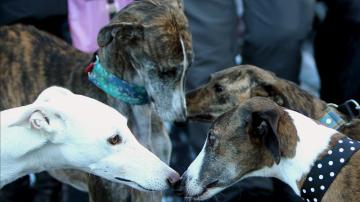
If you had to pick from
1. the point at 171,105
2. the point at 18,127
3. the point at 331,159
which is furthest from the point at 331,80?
the point at 18,127

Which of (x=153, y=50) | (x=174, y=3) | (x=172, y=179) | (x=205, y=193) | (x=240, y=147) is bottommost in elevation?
(x=205, y=193)

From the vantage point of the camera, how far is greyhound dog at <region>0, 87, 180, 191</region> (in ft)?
9.09

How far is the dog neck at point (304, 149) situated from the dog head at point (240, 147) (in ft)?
0.09

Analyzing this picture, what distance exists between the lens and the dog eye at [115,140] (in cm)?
284

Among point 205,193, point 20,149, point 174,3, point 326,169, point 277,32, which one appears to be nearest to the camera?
point 20,149

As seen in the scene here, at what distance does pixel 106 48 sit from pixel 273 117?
102 cm

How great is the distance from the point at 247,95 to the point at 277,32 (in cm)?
96

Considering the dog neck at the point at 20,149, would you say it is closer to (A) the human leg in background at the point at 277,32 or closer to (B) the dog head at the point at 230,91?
(B) the dog head at the point at 230,91

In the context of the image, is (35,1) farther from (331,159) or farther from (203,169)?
(331,159)

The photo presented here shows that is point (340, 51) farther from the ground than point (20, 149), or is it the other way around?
point (20, 149)

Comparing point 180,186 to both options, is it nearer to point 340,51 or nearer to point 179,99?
point 179,99

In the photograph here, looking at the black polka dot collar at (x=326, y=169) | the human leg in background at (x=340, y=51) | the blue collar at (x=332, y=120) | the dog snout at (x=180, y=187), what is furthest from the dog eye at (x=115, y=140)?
the human leg in background at (x=340, y=51)

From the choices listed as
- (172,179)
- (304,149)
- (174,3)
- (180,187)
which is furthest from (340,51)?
(172,179)

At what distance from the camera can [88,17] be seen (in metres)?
4.17
